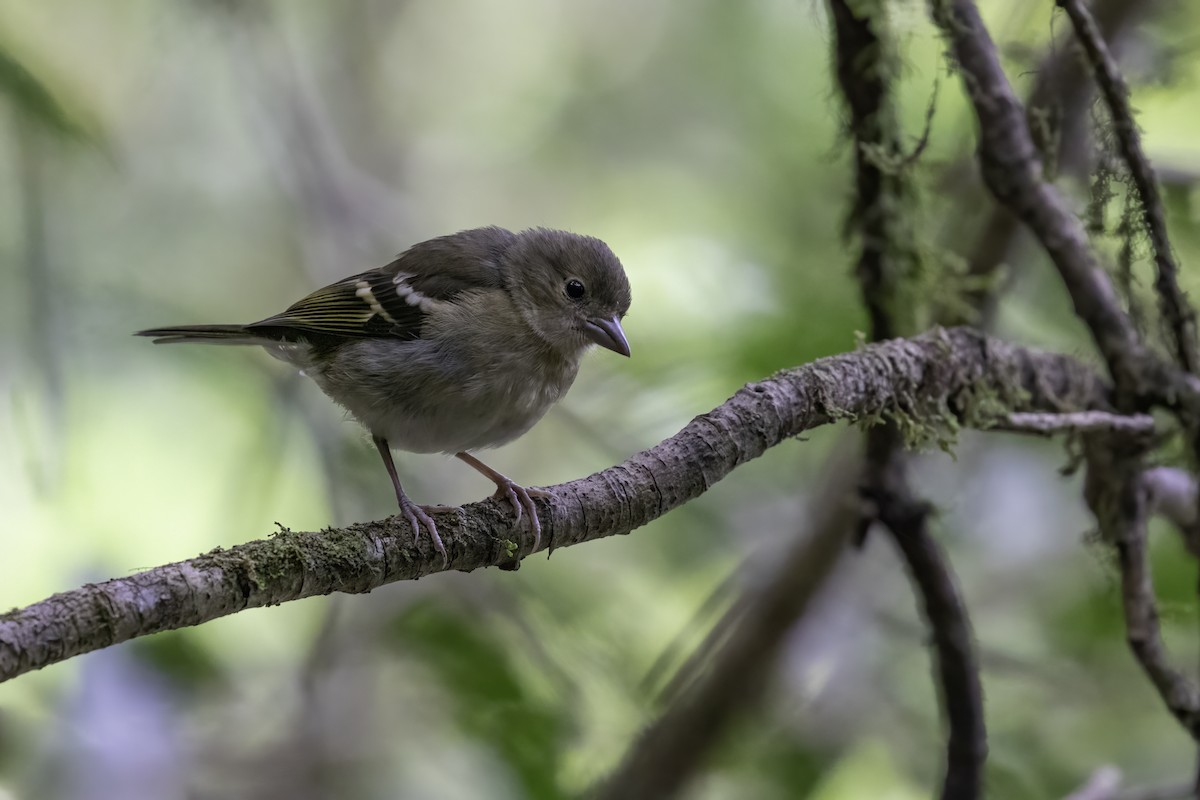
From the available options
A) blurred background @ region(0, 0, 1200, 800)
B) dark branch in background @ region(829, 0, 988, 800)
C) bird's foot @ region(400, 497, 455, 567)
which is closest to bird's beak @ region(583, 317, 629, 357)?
blurred background @ region(0, 0, 1200, 800)

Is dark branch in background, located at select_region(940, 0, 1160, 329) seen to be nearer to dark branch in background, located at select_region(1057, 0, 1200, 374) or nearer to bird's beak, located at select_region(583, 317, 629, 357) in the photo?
dark branch in background, located at select_region(1057, 0, 1200, 374)

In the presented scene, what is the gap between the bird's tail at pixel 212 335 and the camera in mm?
3227

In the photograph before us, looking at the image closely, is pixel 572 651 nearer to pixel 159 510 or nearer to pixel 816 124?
pixel 159 510

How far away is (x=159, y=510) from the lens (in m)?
3.68

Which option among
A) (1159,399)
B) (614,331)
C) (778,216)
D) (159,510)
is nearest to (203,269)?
(159,510)

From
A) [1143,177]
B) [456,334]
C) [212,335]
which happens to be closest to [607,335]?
[456,334]

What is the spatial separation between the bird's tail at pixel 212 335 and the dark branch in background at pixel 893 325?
1950 millimetres

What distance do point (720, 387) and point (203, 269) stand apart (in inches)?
99.0

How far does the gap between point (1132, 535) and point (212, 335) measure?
2825 millimetres

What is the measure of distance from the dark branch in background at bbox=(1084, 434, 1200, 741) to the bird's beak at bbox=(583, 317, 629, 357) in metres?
1.40

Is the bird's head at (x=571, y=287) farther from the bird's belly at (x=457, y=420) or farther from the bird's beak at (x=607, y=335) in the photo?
the bird's belly at (x=457, y=420)

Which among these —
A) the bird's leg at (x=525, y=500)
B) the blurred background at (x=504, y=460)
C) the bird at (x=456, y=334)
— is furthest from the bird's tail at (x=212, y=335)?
the bird's leg at (x=525, y=500)

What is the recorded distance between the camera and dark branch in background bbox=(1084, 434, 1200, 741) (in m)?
2.55

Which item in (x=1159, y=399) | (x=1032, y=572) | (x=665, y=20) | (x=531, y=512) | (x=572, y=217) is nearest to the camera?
(x=531, y=512)
